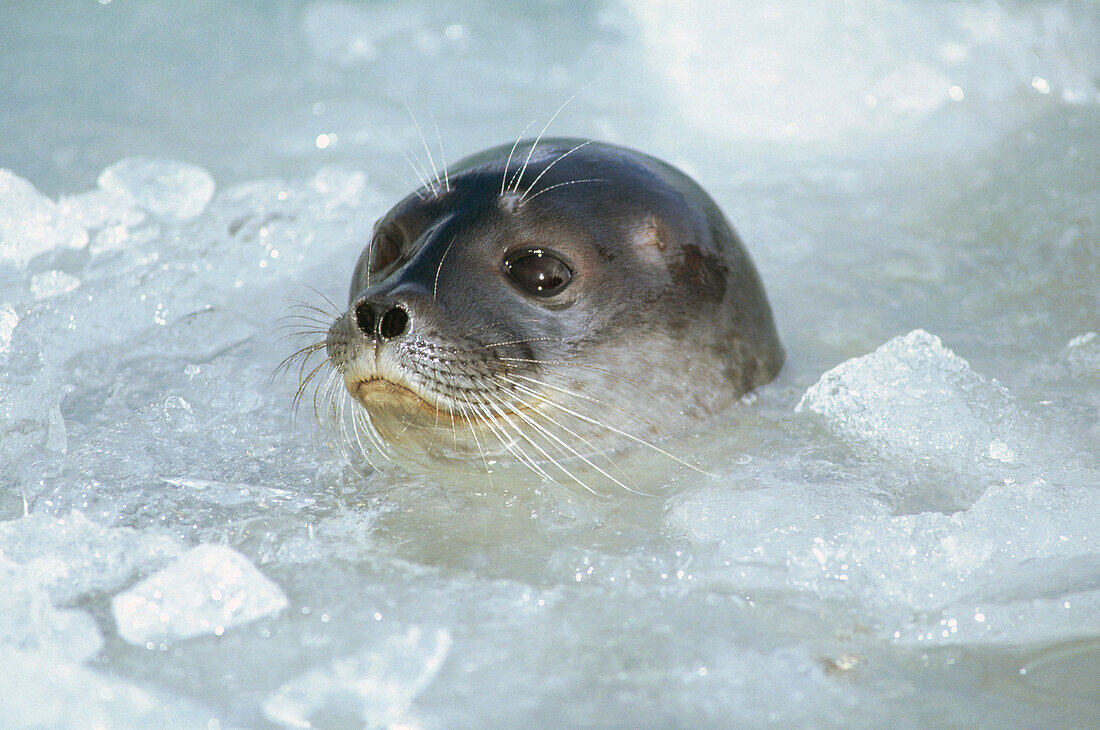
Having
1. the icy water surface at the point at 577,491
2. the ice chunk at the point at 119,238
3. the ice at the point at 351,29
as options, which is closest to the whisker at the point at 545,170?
the icy water surface at the point at 577,491

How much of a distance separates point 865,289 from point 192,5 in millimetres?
5206

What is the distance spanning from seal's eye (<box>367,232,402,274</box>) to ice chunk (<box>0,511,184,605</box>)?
99 centimetres

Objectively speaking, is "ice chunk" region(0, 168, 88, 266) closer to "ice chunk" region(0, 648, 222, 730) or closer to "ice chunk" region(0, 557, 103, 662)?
"ice chunk" region(0, 557, 103, 662)

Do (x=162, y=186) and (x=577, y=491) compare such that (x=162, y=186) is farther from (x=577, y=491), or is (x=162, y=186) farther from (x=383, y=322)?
(x=577, y=491)

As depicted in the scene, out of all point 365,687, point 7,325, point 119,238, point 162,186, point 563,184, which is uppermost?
point 563,184

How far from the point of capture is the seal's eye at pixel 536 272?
9.14 ft

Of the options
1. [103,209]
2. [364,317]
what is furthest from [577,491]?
[103,209]

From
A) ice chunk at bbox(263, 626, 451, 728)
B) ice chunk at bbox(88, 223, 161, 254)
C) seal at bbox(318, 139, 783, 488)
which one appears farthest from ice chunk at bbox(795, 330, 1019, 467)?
→ ice chunk at bbox(88, 223, 161, 254)

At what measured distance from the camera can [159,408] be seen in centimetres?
309

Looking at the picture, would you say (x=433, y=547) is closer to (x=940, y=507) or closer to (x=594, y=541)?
(x=594, y=541)

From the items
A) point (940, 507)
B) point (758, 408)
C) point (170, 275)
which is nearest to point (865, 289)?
point (758, 408)

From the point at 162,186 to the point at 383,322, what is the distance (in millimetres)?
2486

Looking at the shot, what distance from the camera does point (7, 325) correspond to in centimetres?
328

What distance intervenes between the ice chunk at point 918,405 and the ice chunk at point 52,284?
7.84 feet
